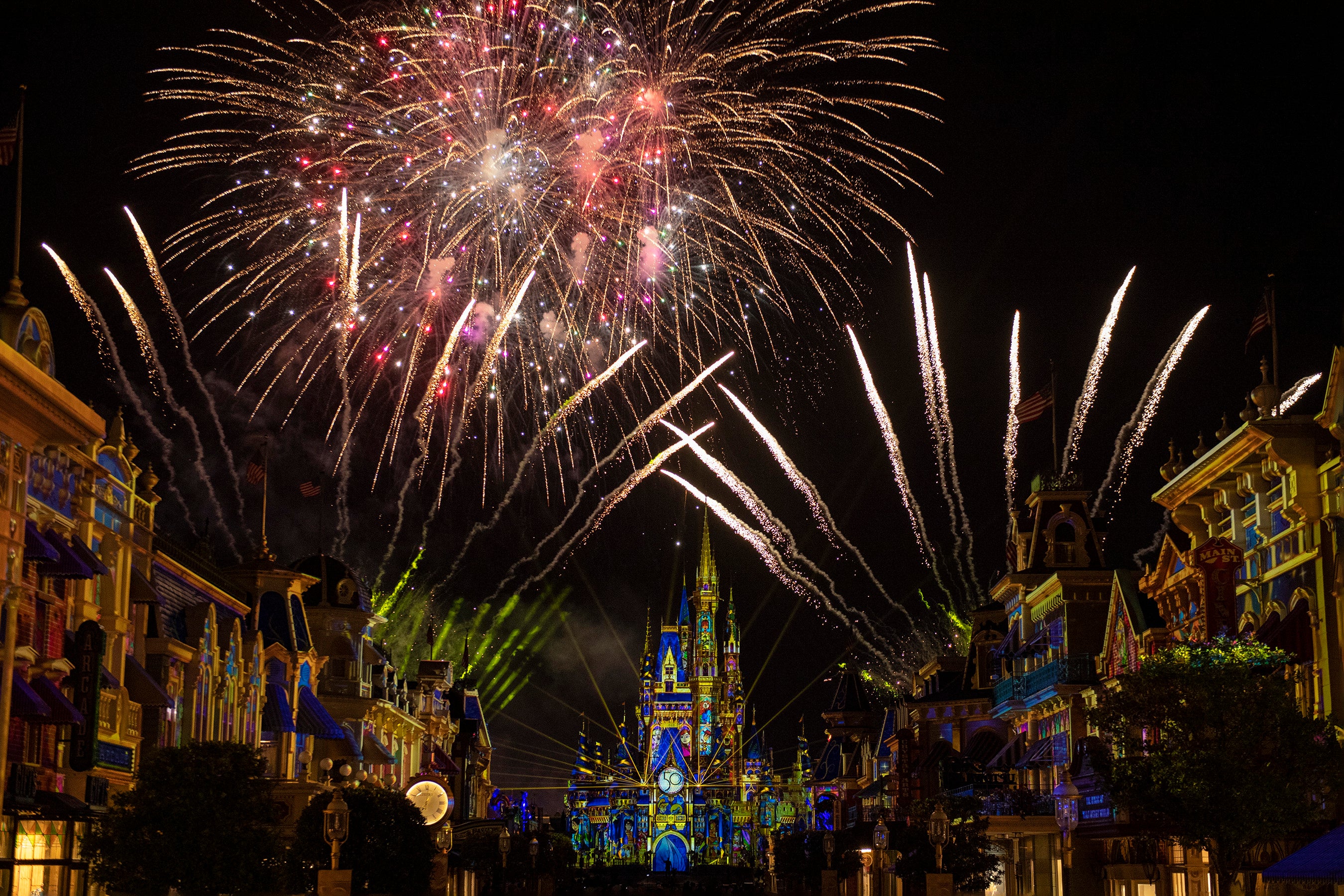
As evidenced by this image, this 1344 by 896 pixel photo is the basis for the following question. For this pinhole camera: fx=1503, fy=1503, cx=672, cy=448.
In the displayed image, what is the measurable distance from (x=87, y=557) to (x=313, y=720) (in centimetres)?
2620

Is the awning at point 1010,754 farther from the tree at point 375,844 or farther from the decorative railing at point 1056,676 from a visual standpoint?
the tree at point 375,844

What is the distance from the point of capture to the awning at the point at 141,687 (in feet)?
130

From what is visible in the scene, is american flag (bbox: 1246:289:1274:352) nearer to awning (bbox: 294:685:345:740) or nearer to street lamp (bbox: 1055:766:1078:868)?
street lamp (bbox: 1055:766:1078:868)

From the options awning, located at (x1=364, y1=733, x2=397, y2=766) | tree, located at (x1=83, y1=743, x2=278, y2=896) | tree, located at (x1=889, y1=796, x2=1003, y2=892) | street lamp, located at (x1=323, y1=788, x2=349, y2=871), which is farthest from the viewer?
awning, located at (x1=364, y1=733, x2=397, y2=766)

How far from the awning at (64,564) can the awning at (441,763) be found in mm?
50218

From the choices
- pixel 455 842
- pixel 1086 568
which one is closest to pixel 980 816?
pixel 1086 568

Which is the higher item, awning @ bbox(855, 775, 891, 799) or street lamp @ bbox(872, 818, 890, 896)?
awning @ bbox(855, 775, 891, 799)

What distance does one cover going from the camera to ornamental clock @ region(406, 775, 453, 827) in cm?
6925

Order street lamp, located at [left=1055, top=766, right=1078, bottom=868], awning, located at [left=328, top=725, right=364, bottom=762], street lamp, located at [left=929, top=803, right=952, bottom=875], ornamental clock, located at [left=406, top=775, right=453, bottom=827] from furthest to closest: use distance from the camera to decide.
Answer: ornamental clock, located at [left=406, top=775, right=453, bottom=827] < awning, located at [left=328, top=725, right=364, bottom=762] < street lamp, located at [left=1055, top=766, right=1078, bottom=868] < street lamp, located at [left=929, top=803, right=952, bottom=875]

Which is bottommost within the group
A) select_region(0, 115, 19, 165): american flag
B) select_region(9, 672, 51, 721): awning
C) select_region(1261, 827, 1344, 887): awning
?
select_region(1261, 827, 1344, 887): awning

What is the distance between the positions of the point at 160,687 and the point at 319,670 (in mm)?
21871

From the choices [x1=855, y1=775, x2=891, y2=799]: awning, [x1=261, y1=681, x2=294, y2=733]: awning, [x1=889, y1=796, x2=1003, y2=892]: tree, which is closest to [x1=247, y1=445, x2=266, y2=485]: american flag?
[x1=261, y1=681, x2=294, y2=733]: awning

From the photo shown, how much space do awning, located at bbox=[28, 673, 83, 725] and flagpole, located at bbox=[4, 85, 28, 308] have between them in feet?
25.9

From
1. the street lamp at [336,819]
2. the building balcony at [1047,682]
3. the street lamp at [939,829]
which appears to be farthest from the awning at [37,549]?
the building balcony at [1047,682]
